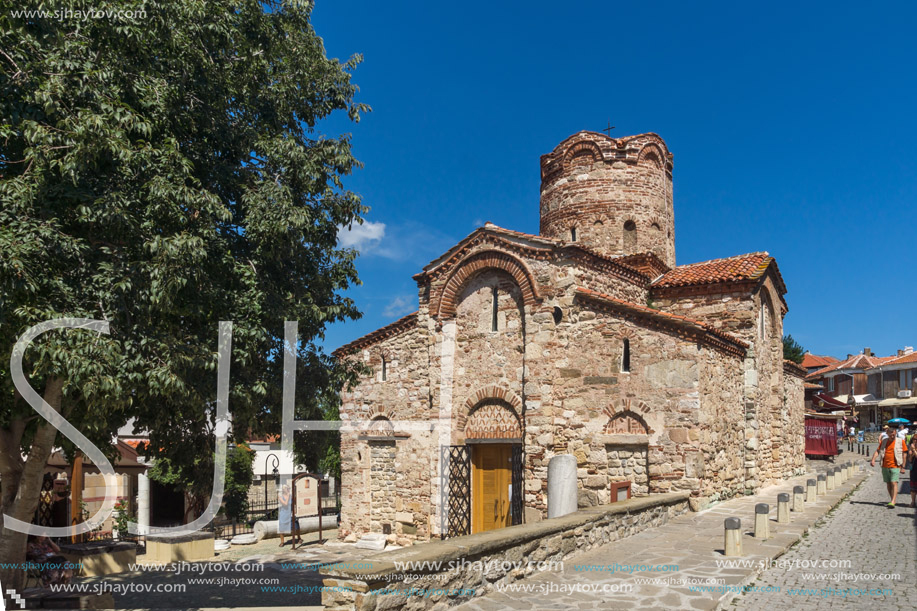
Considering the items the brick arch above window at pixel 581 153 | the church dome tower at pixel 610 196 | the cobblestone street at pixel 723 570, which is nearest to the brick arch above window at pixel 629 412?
the cobblestone street at pixel 723 570

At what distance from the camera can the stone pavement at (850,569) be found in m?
6.36

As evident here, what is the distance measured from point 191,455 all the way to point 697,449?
8.90 metres

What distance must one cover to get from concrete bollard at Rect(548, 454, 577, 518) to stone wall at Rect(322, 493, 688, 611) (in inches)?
25.3

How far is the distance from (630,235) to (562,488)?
11055mm

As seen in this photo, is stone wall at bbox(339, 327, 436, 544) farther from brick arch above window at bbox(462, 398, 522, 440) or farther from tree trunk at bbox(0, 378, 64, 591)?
tree trunk at bbox(0, 378, 64, 591)

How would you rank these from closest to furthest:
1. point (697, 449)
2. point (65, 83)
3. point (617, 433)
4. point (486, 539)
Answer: point (65, 83), point (486, 539), point (697, 449), point (617, 433)

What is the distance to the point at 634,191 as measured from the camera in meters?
19.2

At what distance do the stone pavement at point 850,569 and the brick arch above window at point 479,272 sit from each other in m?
7.11

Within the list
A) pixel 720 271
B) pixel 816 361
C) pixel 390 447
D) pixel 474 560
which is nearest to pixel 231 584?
pixel 390 447

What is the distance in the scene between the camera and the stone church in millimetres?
12789

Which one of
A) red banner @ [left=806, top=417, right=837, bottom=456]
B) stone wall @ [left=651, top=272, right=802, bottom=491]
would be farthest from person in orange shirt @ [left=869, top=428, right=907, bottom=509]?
red banner @ [left=806, top=417, right=837, bottom=456]

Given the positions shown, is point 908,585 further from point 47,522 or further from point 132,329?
point 47,522

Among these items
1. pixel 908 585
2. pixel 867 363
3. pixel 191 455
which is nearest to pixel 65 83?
pixel 191 455

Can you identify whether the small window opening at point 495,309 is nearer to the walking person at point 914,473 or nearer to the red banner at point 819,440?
the walking person at point 914,473
